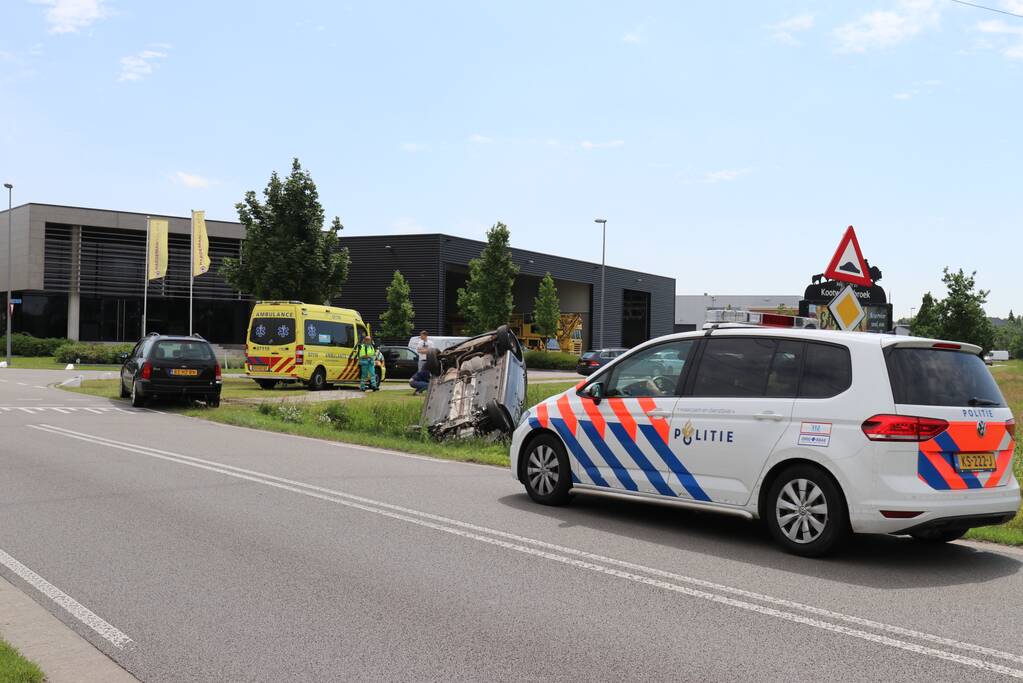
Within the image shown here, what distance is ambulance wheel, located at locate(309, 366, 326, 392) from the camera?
28500mm

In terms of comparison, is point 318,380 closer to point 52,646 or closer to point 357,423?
point 357,423

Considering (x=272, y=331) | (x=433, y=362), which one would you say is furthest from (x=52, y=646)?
(x=272, y=331)

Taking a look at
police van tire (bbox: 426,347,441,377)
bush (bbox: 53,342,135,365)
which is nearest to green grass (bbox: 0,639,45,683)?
police van tire (bbox: 426,347,441,377)

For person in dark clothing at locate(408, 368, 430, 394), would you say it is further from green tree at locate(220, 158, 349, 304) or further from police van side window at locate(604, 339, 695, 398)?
police van side window at locate(604, 339, 695, 398)

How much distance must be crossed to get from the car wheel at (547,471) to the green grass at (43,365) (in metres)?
37.7

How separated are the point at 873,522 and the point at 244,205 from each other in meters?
29.2

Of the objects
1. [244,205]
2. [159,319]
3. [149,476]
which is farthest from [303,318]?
[159,319]

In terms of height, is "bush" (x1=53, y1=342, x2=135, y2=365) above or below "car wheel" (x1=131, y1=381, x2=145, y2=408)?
above

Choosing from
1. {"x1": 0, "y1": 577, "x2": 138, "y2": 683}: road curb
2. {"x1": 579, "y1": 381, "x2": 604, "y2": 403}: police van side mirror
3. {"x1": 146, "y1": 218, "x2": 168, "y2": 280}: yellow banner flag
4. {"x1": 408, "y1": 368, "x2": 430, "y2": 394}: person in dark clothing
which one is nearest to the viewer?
{"x1": 0, "y1": 577, "x2": 138, "y2": 683}: road curb

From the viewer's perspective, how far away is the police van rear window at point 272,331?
1094 inches

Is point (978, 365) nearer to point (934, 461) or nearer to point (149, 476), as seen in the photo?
point (934, 461)

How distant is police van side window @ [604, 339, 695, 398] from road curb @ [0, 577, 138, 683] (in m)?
4.86

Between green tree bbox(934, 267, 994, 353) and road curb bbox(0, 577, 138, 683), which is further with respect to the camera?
Result: green tree bbox(934, 267, 994, 353)

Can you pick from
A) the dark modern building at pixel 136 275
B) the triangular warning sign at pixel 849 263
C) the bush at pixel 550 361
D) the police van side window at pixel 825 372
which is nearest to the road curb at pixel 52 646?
the police van side window at pixel 825 372
